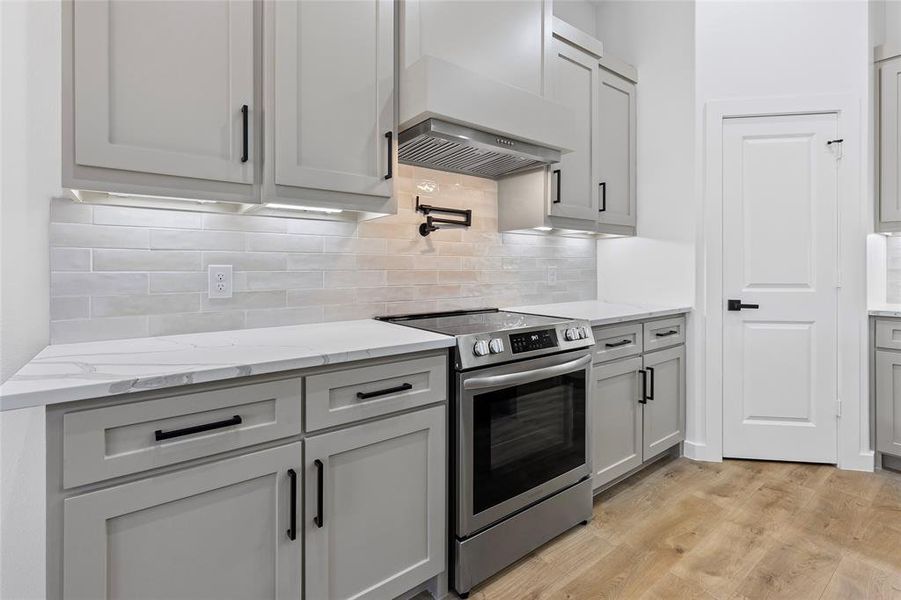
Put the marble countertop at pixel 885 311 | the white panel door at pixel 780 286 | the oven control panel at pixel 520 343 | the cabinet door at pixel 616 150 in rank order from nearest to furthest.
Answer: the oven control panel at pixel 520 343
the marble countertop at pixel 885 311
the white panel door at pixel 780 286
the cabinet door at pixel 616 150

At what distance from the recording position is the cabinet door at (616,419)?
7.71 feet

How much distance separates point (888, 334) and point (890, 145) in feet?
3.83

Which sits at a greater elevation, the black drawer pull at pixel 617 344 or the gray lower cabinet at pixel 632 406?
the black drawer pull at pixel 617 344

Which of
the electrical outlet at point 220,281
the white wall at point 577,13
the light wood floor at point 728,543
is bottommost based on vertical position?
the light wood floor at point 728,543

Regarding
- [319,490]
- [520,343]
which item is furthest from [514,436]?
[319,490]

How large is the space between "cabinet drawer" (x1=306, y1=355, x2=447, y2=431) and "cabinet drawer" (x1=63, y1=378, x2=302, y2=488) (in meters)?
0.06

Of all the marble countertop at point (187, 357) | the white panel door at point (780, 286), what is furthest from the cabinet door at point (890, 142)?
the marble countertop at point (187, 357)

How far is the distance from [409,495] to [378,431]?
279 millimetres

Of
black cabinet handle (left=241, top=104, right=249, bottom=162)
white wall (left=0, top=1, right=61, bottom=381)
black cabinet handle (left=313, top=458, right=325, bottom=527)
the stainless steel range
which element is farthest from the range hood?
black cabinet handle (left=313, top=458, right=325, bottom=527)

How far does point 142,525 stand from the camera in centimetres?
114

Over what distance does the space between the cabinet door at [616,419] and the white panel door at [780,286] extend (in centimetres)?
82

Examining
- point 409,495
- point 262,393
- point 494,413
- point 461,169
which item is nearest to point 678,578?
point 494,413

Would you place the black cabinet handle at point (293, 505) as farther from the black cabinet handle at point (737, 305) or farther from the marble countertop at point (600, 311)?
the black cabinet handle at point (737, 305)

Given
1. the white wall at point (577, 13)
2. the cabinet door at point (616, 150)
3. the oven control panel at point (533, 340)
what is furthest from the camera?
the white wall at point (577, 13)
